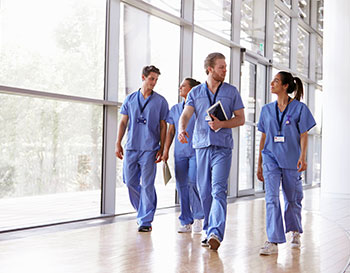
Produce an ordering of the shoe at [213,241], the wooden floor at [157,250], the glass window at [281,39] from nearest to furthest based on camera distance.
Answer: the wooden floor at [157,250] < the shoe at [213,241] < the glass window at [281,39]

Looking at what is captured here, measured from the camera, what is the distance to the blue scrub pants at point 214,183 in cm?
378

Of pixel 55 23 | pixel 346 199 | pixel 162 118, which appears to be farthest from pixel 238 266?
pixel 346 199

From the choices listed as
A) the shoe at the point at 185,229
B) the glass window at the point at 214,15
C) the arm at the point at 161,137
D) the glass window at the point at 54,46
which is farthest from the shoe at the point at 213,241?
the glass window at the point at 214,15

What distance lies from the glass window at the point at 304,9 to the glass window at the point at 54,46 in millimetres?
7251

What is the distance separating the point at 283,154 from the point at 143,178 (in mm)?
1339

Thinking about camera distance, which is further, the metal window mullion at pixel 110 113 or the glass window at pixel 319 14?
the glass window at pixel 319 14

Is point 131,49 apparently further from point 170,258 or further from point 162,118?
point 170,258

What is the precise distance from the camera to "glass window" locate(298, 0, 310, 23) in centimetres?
1197

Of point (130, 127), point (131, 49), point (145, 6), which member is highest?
point (145, 6)

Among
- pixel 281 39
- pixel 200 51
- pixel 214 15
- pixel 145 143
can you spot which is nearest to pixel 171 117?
pixel 145 143

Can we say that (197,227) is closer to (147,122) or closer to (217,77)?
(147,122)

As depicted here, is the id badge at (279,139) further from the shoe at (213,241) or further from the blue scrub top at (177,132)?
the blue scrub top at (177,132)

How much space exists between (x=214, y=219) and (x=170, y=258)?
1.44 feet

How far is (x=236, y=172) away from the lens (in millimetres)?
8734
